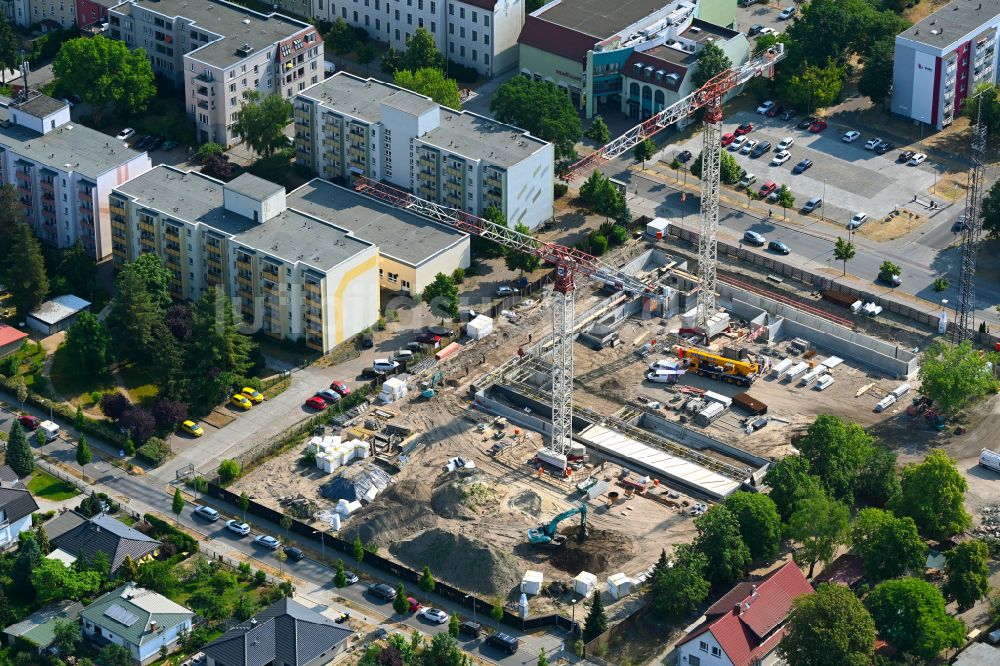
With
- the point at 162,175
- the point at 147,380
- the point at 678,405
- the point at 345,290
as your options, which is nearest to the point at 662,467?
the point at 678,405

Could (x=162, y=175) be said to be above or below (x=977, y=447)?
above

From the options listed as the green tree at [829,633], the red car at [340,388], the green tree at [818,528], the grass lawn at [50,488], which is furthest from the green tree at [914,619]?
the grass lawn at [50,488]

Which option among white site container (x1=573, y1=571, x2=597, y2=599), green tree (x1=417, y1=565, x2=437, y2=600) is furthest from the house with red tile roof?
green tree (x1=417, y1=565, x2=437, y2=600)

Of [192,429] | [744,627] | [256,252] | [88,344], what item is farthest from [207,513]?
[744,627]

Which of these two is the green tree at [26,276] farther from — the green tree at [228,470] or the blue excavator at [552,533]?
the blue excavator at [552,533]

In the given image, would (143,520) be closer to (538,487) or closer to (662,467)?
(538,487)

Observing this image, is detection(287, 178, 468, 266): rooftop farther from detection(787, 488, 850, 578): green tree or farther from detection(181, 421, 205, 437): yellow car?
detection(787, 488, 850, 578): green tree
